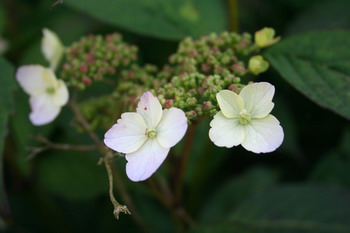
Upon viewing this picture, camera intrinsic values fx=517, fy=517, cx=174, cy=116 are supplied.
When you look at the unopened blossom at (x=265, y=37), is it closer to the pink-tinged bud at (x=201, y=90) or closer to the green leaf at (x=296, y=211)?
the pink-tinged bud at (x=201, y=90)

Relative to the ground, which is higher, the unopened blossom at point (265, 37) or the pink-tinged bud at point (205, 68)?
the unopened blossom at point (265, 37)

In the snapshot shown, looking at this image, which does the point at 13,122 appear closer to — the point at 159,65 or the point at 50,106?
the point at 50,106

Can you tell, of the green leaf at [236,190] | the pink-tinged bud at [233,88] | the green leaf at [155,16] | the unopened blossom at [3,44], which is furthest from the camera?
the unopened blossom at [3,44]

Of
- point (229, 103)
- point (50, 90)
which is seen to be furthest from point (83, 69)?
point (229, 103)

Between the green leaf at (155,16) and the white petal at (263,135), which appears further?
the green leaf at (155,16)

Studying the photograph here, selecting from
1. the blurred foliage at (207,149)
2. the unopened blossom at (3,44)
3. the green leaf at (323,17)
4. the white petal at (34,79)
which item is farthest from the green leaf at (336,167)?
the unopened blossom at (3,44)

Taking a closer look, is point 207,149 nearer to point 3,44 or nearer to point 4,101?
point 4,101

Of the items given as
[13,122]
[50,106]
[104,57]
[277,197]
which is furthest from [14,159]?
[277,197]
